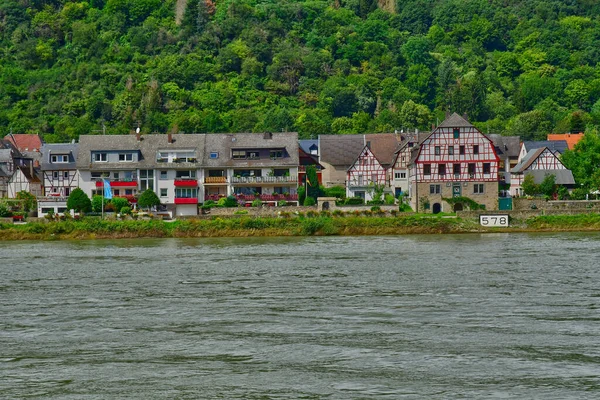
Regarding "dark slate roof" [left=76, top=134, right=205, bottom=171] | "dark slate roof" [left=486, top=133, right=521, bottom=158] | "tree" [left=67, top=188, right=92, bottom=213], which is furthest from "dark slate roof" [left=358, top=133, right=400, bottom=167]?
"tree" [left=67, top=188, right=92, bottom=213]

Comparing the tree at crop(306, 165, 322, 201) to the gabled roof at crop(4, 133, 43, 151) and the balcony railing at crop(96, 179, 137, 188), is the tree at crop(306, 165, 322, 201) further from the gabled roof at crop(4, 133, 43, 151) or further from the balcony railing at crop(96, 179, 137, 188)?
the gabled roof at crop(4, 133, 43, 151)

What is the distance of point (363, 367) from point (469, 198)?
6244 cm

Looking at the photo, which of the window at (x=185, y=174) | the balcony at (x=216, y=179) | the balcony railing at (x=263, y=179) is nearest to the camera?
the balcony railing at (x=263, y=179)

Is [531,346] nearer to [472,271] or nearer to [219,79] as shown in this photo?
[472,271]

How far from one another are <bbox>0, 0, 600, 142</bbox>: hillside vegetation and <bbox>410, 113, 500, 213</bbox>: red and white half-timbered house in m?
45.6

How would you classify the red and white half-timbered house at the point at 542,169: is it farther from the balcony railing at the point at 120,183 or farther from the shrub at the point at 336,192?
the balcony railing at the point at 120,183

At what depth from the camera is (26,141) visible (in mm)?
121125

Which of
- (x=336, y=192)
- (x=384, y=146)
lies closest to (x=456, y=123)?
(x=336, y=192)

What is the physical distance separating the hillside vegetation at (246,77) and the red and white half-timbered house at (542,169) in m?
39.6

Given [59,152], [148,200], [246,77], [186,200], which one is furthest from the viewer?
[246,77]

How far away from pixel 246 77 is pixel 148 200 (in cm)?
8607

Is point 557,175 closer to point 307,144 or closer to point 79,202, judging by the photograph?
point 307,144

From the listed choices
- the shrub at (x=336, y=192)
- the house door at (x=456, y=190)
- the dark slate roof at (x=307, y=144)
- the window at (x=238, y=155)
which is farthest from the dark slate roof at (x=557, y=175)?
the window at (x=238, y=155)

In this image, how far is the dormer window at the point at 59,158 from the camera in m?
95.8
